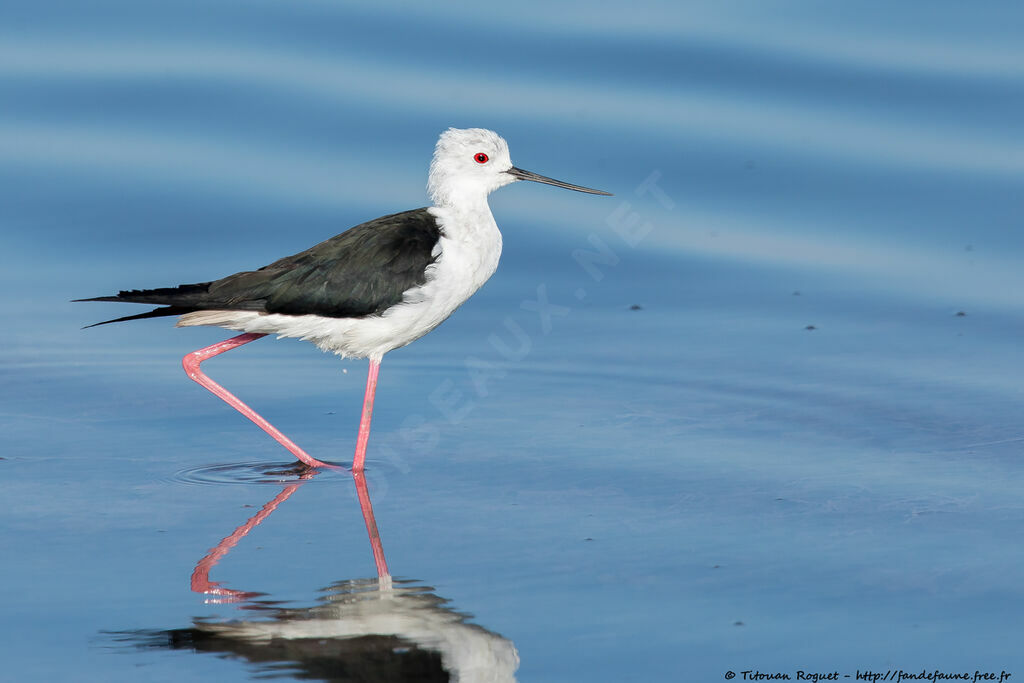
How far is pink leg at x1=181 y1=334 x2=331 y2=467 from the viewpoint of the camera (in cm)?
625

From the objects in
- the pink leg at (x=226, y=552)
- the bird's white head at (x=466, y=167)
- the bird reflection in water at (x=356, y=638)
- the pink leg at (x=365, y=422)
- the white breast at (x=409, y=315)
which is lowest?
the bird reflection in water at (x=356, y=638)

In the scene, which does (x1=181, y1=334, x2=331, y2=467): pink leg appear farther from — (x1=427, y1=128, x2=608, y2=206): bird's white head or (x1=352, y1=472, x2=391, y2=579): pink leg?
(x1=427, y1=128, x2=608, y2=206): bird's white head

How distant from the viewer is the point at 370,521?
555 cm

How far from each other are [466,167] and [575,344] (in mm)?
1233

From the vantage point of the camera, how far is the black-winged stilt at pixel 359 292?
643cm

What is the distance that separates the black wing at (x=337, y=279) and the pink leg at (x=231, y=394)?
451 mm

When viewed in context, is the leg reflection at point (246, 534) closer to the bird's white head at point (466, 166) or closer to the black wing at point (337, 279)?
the black wing at point (337, 279)

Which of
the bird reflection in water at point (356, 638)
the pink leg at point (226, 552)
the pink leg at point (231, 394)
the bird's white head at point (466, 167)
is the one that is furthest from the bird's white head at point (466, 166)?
the bird reflection in water at point (356, 638)

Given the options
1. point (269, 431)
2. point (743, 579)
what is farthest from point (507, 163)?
point (743, 579)

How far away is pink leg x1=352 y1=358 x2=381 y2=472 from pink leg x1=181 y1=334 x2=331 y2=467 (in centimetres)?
3

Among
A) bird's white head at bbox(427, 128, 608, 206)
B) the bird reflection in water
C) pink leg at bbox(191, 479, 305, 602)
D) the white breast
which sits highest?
bird's white head at bbox(427, 128, 608, 206)

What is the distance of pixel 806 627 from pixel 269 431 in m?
2.67

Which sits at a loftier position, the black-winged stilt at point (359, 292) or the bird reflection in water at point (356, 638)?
the black-winged stilt at point (359, 292)

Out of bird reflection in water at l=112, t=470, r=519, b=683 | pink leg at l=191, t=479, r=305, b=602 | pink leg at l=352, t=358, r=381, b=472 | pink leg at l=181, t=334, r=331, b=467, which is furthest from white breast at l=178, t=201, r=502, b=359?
bird reflection in water at l=112, t=470, r=519, b=683
